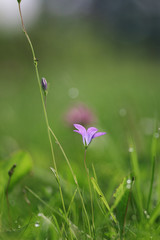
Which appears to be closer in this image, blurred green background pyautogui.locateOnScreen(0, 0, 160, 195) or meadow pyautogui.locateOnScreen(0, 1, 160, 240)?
meadow pyautogui.locateOnScreen(0, 1, 160, 240)

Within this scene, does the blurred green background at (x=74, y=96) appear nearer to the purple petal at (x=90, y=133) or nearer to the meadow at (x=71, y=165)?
the meadow at (x=71, y=165)

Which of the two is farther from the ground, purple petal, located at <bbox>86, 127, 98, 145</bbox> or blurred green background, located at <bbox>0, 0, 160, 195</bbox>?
blurred green background, located at <bbox>0, 0, 160, 195</bbox>

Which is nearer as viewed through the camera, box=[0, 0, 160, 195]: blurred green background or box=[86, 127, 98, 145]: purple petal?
box=[86, 127, 98, 145]: purple petal

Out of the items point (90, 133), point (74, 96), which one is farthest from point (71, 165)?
point (90, 133)

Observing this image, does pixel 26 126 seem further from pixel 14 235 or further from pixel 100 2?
pixel 100 2

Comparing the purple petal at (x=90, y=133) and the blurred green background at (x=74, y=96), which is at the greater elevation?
the blurred green background at (x=74, y=96)

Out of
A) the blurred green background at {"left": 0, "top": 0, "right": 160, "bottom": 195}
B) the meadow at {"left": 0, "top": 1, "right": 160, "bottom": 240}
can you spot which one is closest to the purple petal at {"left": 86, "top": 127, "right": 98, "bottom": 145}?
the meadow at {"left": 0, "top": 1, "right": 160, "bottom": 240}

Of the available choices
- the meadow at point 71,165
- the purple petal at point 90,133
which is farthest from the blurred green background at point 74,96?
the purple petal at point 90,133

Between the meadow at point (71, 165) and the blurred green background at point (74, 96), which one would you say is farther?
the blurred green background at point (74, 96)

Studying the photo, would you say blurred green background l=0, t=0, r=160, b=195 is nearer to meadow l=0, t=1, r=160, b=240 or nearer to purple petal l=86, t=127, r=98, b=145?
meadow l=0, t=1, r=160, b=240

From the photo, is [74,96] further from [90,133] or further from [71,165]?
[90,133]
